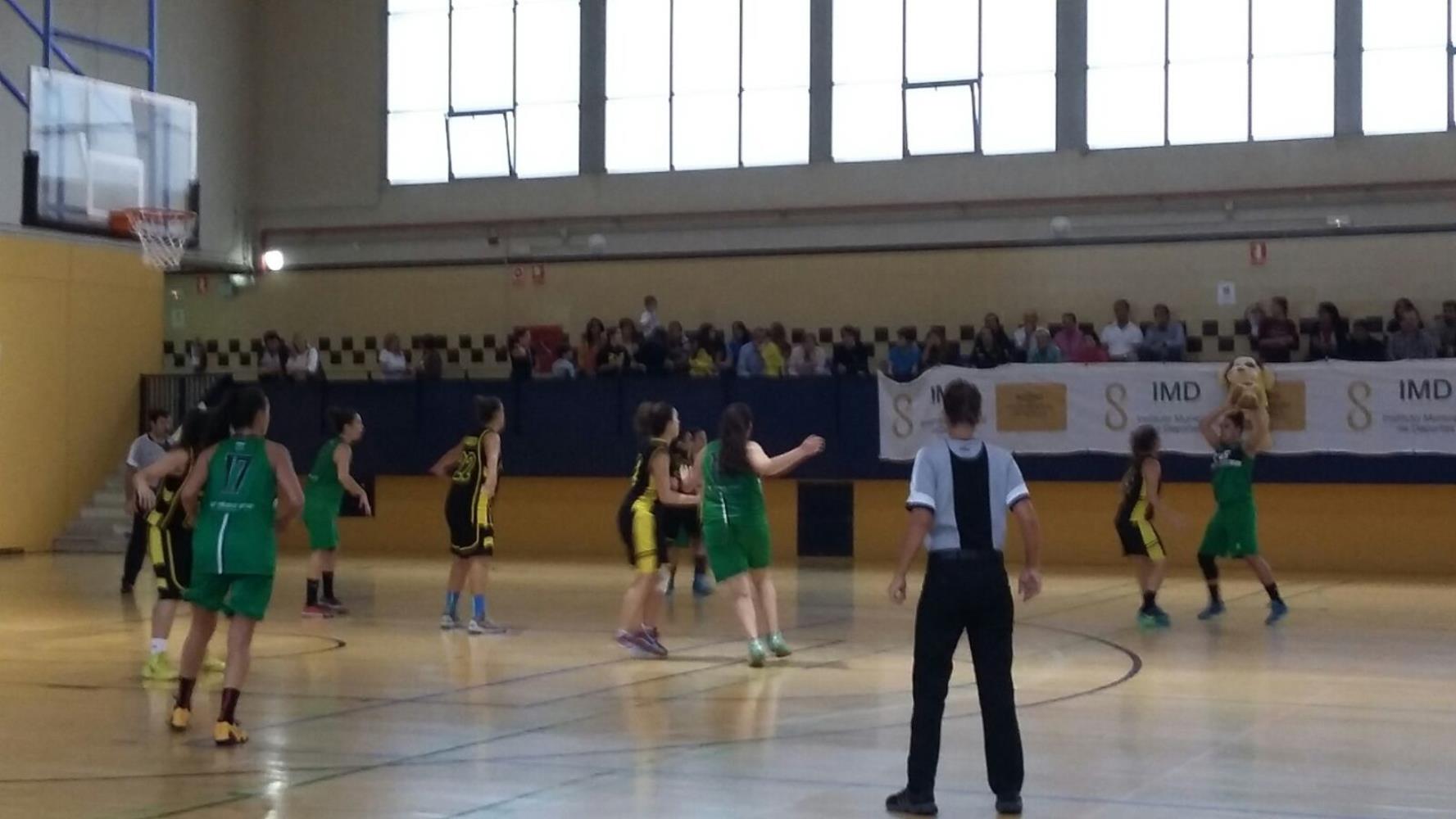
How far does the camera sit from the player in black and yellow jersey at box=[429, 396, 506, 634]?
50.2 feet

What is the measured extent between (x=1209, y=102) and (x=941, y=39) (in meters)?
4.15

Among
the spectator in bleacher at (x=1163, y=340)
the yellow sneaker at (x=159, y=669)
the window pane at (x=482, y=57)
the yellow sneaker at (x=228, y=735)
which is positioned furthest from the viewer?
the window pane at (x=482, y=57)

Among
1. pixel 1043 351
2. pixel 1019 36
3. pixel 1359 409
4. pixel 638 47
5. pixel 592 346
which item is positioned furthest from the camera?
pixel 638 47

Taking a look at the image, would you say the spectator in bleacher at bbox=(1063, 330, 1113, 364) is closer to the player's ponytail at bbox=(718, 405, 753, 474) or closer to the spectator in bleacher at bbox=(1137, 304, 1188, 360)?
the spectator in bleacher at bbox=(1137, 304, 1188, 360)

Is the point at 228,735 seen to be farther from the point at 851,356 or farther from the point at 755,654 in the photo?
the point at 851,356

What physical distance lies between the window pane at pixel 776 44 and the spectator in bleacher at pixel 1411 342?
32.6 ft

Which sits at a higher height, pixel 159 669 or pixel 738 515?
pixel 738 515

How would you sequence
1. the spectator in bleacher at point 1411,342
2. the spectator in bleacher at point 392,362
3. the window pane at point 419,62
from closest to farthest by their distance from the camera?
the spectator in bleacher at point 1411,342 < the spectator in bleacher at point 392,362 < the window pane at point 419,62

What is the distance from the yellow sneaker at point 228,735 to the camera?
30.7 ft

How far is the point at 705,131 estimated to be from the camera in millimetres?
29016

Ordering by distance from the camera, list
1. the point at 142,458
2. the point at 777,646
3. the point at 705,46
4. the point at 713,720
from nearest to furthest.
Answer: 1. the point at 713,720
2. the point at 777,646
3. the point at 142,458
4. the point at 705,46

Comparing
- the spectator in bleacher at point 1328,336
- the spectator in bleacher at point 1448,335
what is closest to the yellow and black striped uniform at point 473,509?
the spectator in bleacher at point 1328,336

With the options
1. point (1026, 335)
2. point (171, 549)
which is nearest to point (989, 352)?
point (1026, 335)

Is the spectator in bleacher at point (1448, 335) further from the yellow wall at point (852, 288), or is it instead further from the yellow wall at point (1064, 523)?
the yellow wall at point (1064, 523)
